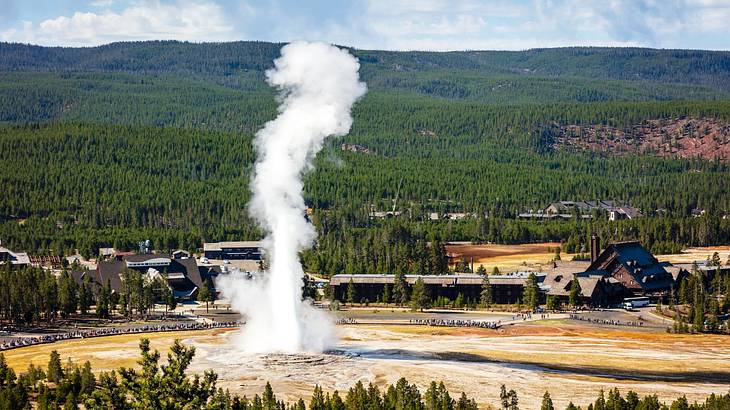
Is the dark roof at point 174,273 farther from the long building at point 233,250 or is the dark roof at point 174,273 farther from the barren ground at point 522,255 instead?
the barren ground at point 522,255

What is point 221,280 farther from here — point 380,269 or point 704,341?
point 704,341

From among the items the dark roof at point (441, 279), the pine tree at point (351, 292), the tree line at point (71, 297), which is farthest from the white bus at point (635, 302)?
the tree line at point (71, 297)

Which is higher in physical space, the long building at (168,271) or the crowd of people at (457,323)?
the long building at (168,271)

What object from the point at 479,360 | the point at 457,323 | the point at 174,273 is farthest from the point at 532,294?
the point at 174,273

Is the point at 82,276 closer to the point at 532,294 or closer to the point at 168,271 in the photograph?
the point at 168,271

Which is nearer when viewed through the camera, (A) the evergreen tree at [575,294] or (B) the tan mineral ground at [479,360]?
(B) the tan mineral ground at [479,360]

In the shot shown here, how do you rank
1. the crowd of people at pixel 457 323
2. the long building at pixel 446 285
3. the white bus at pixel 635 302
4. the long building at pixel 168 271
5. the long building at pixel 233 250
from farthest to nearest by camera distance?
the long building at pixel 233 250, the long building at pixel 168 271, the long building at pixel 446 285, the white bus at pixel 635 302, the crowd of people at pixel 457 323

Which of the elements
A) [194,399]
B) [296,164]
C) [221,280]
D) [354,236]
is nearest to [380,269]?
[221,280]

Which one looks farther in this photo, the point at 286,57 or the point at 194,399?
the point at 286,57
